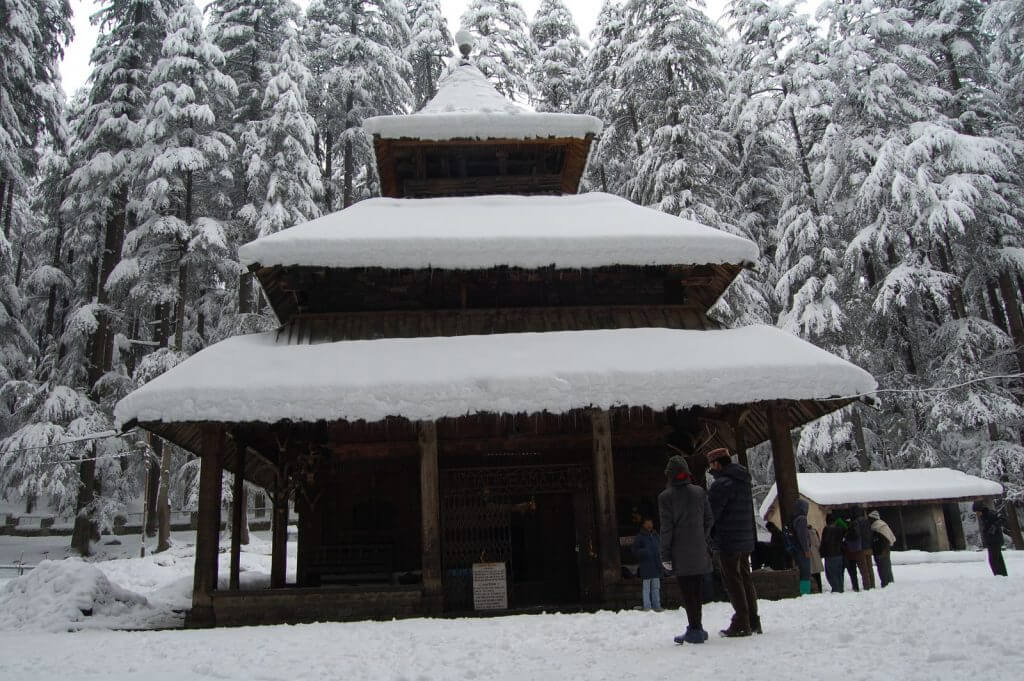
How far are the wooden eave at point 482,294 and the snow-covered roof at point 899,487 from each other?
1094cm

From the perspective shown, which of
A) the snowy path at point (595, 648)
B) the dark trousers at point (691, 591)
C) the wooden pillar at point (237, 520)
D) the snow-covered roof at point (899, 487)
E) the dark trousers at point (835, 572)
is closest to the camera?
the snowy path at point (595, 648)

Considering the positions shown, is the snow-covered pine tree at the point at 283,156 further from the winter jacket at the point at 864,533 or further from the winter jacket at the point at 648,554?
the winter jacket at the point at 864,533

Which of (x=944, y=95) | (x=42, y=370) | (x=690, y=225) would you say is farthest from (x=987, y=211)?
(x=42, y=370)

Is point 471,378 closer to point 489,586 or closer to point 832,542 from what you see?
point 489,586

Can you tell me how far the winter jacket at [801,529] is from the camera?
33.6 feet

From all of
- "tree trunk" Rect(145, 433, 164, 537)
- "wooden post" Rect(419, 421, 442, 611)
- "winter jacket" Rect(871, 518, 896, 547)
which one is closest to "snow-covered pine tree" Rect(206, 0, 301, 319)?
"tree trunk" Rect(145, 433, 164, 537)

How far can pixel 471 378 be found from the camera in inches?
391

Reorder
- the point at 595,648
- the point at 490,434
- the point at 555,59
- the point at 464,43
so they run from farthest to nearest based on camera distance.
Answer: the point at 555,59 → the point at 464,43 → the point at 490,434 → the point at 595,648

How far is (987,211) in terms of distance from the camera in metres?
22.2

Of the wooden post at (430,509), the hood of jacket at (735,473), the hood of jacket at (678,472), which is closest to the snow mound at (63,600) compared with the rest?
the wooden post at (430,509)

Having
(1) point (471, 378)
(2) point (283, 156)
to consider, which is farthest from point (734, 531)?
(2) point (283, 156)

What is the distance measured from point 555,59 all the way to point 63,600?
29.4m

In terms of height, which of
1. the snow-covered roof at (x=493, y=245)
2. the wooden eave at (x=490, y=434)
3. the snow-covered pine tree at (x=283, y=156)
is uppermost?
the snow-covered pine tree at (x=283, y=156)

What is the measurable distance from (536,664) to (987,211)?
23.2m
